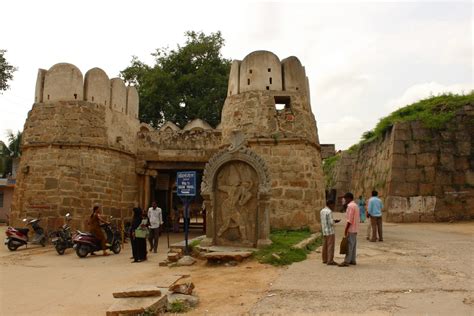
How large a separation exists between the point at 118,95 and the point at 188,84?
9636 mm

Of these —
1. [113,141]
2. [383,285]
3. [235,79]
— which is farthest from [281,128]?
[383,285]

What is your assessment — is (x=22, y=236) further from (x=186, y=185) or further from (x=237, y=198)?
(x=237, y=198)

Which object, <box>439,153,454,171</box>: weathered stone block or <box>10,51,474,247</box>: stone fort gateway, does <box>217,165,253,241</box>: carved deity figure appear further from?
<box>439,153,454,171</box>: weathered stone block

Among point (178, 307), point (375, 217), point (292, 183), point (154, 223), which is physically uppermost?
point (292, 183)

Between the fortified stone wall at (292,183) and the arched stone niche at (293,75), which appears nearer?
the fortified stone wall at (292,183)

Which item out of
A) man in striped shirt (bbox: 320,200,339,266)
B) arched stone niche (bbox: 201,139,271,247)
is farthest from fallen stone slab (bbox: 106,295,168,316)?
arched stone niche (bbox: 201,139,271,247)

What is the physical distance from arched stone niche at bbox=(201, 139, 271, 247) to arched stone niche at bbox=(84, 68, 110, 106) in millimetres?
5601

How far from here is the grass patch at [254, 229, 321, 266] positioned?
737cm

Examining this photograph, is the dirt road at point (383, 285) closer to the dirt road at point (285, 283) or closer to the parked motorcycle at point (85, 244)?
the dirt road at point (285, 283)

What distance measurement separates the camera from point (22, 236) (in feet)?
34.9

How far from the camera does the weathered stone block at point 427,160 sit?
16.0 m

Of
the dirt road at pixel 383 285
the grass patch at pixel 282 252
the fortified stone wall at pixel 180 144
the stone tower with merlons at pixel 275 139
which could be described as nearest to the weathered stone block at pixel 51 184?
the fortified stone wall at pixel 180 144

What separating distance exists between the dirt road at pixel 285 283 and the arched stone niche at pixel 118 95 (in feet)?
18.5

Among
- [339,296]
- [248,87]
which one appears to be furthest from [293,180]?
[339,296]
